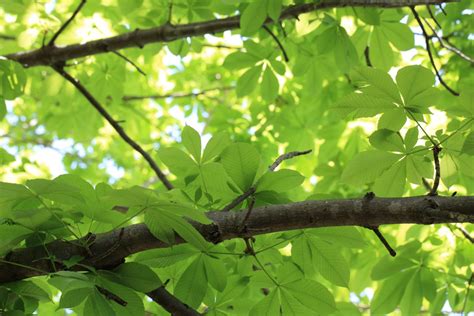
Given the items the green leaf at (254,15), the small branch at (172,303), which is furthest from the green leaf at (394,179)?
the green leaf at (254,15)

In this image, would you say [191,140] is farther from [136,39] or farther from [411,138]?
[136,39]

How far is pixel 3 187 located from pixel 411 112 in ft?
3.37

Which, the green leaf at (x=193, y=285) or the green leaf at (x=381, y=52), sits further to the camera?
the green leaf at (x=381, y=52)

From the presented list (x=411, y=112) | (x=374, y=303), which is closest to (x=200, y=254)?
(x=411, y=112)

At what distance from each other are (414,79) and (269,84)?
62.5 inches

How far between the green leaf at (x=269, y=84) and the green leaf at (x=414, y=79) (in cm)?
156

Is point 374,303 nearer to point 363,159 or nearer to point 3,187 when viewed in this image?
point 363,159

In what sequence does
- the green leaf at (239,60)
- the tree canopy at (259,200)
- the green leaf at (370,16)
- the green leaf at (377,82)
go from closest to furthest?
the tree canopy at (259,200)
the green leaf at (377,82)
the green leaf at (370,16)
the green leaf at (239,60)

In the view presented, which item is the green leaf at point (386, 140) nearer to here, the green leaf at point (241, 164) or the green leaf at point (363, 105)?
the green leaf at point (363, 105)

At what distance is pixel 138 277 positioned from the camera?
1345mm

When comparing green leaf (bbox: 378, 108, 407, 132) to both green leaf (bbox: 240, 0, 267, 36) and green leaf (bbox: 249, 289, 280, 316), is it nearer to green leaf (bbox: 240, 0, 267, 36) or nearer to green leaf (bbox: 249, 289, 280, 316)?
green leaf (bbox: 249, 289, 280, 316)

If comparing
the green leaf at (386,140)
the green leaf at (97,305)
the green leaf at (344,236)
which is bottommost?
the green leaf at (97,305)

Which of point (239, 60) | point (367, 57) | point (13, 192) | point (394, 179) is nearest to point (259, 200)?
point (394, 179)

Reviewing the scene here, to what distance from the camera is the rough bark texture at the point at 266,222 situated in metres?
1.20
